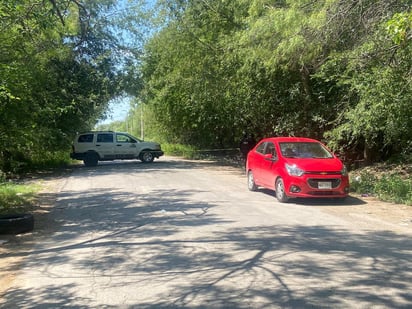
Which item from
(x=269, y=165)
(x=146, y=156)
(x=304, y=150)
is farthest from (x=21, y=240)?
(x=146, y=156)

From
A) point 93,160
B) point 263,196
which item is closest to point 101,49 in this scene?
point 93,160

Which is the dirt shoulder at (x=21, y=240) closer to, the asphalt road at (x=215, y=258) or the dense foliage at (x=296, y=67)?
the asphalt road at (x=215, y=258)

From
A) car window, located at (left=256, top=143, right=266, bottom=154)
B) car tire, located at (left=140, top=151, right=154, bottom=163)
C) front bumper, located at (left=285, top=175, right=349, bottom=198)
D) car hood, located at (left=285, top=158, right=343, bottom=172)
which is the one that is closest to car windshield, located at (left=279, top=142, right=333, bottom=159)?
car hood, located at (left=285, top=158, right=343, bottom=172)

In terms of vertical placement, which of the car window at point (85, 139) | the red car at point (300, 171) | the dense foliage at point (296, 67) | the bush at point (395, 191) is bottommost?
the bush at point (395, 191)

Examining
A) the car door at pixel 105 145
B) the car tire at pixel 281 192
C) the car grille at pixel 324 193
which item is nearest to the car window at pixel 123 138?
the car door at pixel 105 145

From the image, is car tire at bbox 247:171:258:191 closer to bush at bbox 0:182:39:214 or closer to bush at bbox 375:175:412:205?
bush at bbox 375:175:412:205

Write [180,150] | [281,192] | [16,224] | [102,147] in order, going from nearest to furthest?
[16,224] < [281,192] < [102,147] < [180,150]

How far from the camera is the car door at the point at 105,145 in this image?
25.4 meters

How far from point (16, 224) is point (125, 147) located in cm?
1741

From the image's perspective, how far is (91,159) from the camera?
84.0ft

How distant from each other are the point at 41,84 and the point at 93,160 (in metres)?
6.86

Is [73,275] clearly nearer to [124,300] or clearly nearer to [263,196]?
[124,300]

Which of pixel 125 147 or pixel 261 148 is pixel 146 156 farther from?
pixel 261 148

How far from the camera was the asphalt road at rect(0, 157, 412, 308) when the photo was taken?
5020 mm
